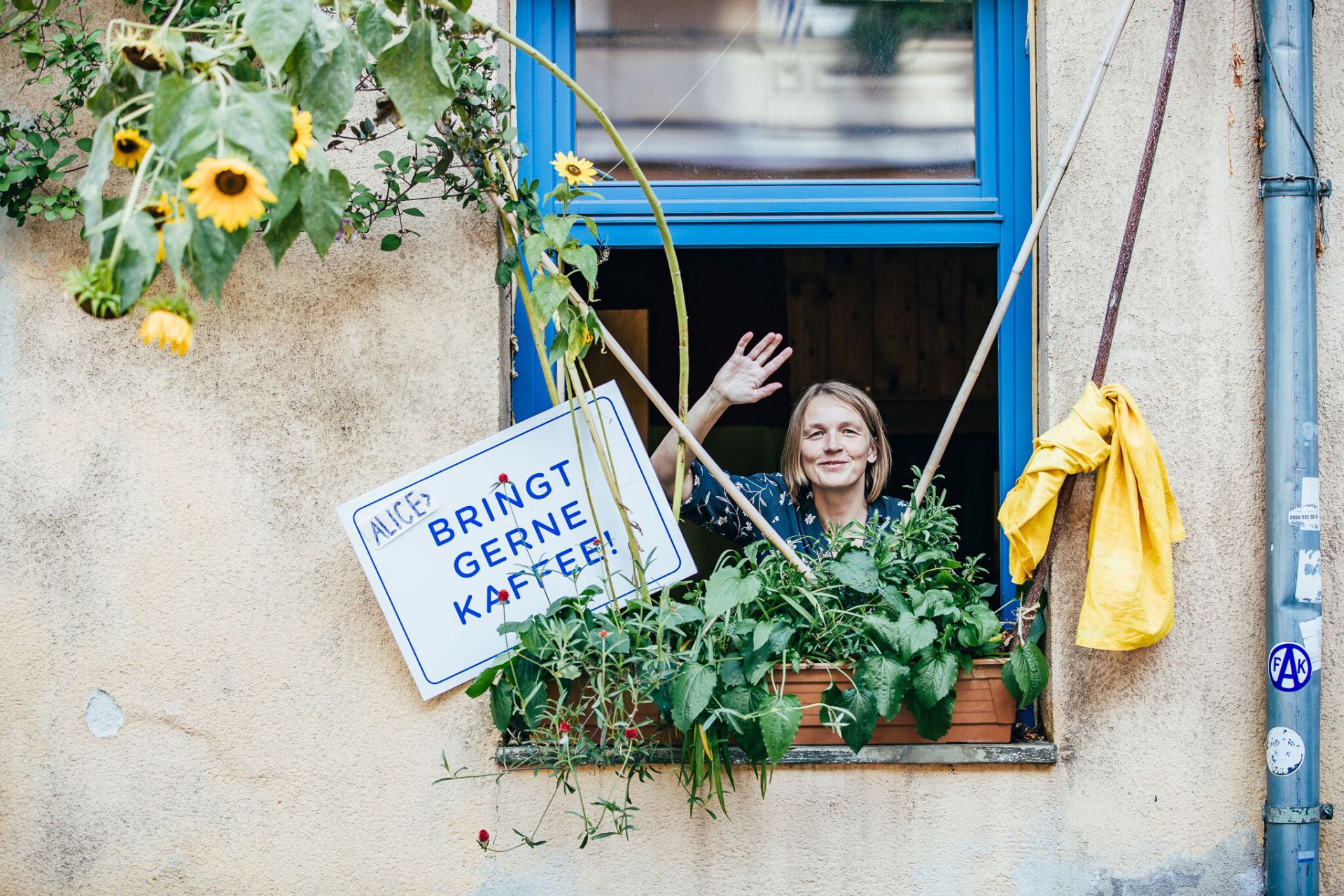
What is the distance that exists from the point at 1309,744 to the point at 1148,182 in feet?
4.19

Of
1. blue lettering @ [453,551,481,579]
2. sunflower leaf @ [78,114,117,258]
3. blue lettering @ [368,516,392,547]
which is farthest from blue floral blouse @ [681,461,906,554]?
sunflower leaf @ [78,114,117,258]

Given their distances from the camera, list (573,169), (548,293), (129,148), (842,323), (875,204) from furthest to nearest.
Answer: (842,323), (875,204), (573,169), (548,293), (129,148)

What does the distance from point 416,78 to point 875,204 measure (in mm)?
1283

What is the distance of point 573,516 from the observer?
235 centimetres

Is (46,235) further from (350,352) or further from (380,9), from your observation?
(380,9)

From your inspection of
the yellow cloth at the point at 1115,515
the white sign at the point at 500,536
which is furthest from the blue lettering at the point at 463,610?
the yellow cloth at the point at 1115,515

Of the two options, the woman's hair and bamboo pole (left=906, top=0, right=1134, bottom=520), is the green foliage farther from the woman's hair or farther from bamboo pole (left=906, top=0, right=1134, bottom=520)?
the woman's hair

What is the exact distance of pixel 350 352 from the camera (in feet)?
7.90

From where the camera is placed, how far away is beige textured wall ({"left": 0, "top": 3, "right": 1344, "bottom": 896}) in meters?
2.33

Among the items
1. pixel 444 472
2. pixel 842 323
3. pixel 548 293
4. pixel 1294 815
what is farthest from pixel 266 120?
pixel 842 323

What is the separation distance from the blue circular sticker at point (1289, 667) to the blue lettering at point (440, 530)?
1.83 meters

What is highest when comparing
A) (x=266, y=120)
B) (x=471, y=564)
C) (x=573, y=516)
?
(x=266, y=120)

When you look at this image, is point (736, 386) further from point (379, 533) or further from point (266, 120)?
point (266, 120)

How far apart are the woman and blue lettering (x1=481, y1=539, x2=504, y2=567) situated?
52 cm
